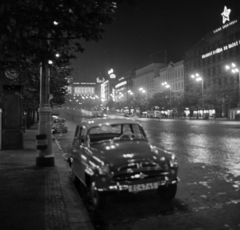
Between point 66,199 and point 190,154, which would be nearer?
point 66,199

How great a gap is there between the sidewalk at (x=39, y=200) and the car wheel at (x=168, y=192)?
1.63 meters

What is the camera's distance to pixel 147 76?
411 ft

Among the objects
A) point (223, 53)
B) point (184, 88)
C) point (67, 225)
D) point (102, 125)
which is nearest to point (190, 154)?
point (102, 125)

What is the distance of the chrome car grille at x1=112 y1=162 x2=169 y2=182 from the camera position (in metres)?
6.13

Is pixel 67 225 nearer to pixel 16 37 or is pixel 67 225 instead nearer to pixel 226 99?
pixel 16 37

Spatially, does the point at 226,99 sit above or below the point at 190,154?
above

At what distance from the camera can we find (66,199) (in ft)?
22.7

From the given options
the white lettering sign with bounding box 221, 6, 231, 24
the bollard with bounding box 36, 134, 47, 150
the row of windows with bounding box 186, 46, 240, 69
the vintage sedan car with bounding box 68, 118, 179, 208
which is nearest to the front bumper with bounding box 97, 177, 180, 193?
the vintage sedan car with bounding box 68, 118, 179, 208

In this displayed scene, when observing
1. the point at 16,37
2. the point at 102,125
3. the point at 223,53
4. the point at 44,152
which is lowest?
the point at 44,152

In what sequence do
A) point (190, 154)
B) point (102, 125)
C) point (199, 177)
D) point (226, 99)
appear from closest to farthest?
point (102, 125) < point (199, 177) < point (190, 154) < point (226, 99)

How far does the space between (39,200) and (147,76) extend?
120232 millimetres

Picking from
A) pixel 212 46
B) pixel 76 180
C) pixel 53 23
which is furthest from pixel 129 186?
pixel 212 46

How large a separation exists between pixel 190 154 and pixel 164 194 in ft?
25.8

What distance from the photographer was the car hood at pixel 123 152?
6210 mm
